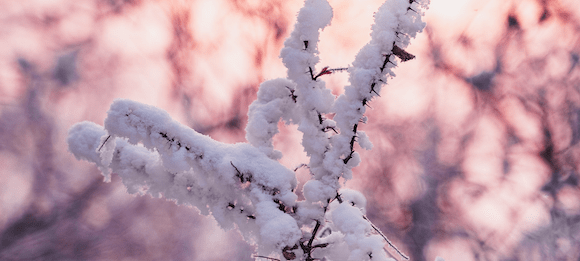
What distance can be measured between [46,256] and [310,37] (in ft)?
19.5

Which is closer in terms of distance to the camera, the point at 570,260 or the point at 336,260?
the point at 336,260

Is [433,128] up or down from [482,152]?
up

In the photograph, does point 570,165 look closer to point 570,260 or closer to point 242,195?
point 570,260

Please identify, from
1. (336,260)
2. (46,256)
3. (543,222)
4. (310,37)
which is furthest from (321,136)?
(46,256)

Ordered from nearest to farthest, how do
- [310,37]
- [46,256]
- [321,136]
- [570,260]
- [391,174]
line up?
1. [310,37]
2. [321,136]
3. [570,260]
4. [46,256]
5. [391,174]

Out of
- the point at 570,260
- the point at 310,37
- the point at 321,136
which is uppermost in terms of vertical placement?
the point at 570,260

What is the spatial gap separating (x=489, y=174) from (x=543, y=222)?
1.05m

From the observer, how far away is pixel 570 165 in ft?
13.1

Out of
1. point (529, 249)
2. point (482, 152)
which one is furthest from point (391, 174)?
point (529, 249)

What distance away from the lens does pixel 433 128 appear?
431 cm

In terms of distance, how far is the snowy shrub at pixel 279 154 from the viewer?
96 centimetres

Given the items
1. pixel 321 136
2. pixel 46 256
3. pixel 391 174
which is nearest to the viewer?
pixel 321 136

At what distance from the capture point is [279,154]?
47.7 inches

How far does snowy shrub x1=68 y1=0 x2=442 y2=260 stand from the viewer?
0.96 metres
